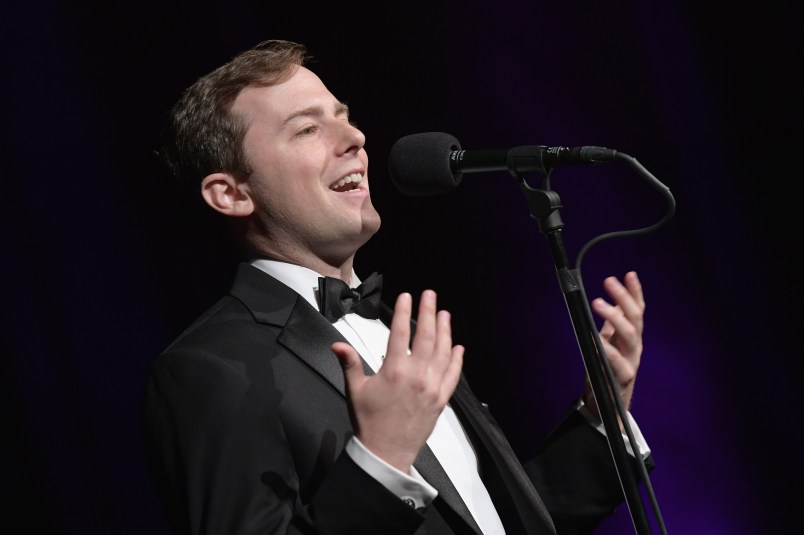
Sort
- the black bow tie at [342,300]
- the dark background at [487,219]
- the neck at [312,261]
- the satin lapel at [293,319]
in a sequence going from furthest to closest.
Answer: the dark background at [487,219] < the neck at [312,261] < the black bow tie at [342,300] < the satin lapel at [293,319]

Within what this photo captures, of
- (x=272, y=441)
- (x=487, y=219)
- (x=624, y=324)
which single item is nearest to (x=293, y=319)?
(x=272, y=441)

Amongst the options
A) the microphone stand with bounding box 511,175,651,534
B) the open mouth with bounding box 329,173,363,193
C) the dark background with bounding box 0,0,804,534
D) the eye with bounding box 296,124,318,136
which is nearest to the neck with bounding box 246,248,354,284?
the open mouth with bounding box 329,173,363,193

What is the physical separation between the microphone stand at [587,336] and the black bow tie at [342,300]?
52 cm

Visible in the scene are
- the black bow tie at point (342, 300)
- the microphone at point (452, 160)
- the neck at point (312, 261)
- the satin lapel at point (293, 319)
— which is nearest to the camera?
the microphone at point (452, 160)

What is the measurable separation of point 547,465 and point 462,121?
4.13 ft

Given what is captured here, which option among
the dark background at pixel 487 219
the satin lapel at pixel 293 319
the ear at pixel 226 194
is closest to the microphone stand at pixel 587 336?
the satin lapel at pixel 293 319

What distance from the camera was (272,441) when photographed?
1.54 meters

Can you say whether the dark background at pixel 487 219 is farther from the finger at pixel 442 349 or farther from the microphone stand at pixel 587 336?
the finger at pixel 442 349

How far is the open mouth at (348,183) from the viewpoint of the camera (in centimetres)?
196

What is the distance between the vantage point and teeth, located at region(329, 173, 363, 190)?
6.41ft

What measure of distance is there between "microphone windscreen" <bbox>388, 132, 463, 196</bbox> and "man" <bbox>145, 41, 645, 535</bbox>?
0.26m

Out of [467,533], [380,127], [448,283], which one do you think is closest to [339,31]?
[380,127]

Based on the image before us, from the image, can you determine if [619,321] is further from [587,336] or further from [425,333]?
[425,333]

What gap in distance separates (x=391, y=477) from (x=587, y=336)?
38cm
